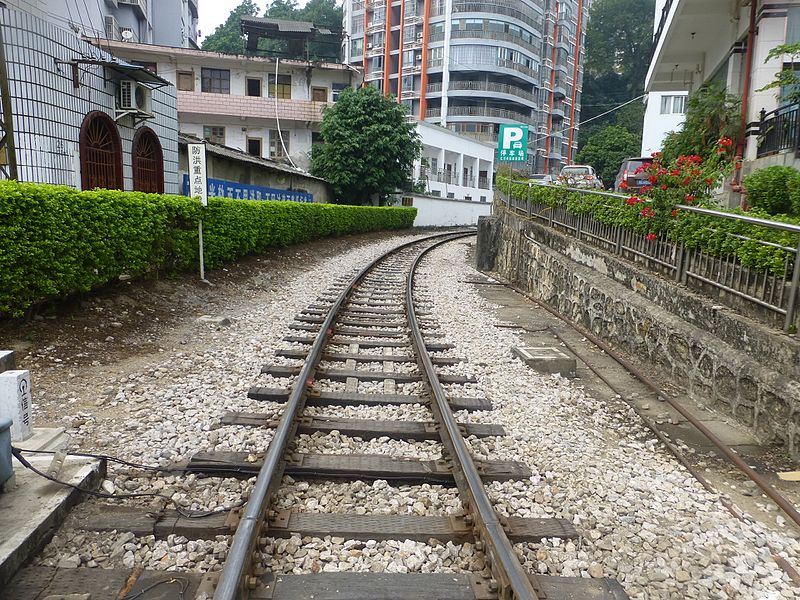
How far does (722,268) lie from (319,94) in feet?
106

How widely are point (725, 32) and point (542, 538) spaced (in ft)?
50.6

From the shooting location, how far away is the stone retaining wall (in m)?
4.58

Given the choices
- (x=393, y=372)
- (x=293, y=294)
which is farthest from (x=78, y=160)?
(x=393, y=372)

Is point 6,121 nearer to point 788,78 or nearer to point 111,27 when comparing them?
point 788,78

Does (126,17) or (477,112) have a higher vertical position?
(126,17)

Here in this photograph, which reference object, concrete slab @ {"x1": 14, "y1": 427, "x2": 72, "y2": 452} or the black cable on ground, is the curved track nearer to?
the black cable on ground

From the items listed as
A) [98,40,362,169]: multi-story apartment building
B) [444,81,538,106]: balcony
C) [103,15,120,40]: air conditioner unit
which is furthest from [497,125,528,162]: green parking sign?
[444,81,538,106]: balcony

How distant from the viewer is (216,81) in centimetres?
3394

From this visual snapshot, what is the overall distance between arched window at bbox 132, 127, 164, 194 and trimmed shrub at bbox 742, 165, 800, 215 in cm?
1206

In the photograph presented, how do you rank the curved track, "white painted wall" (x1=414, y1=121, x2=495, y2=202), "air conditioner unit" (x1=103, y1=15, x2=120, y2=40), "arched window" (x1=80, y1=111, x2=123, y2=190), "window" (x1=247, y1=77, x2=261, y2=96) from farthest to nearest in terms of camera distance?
"white painted wall" (x1=414, y1=121, x2=495, y2=202) → "window" (x1=247, y1=77, x2=261, y2=96) → "air conditioner unit" (x1=103, y1=15, x2=120, y2=40) → "arched window" (x1=80, y1=111, x2=123, y2=190) → the curved track

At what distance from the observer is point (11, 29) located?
9.38 metres

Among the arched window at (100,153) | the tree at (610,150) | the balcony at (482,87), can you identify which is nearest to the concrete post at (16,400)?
the arched window at (100,153)

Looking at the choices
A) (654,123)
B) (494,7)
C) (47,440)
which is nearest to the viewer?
(47,440)

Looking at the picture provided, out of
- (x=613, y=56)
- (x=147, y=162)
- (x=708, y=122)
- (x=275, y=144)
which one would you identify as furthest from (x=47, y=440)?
(x=613, y=56)
